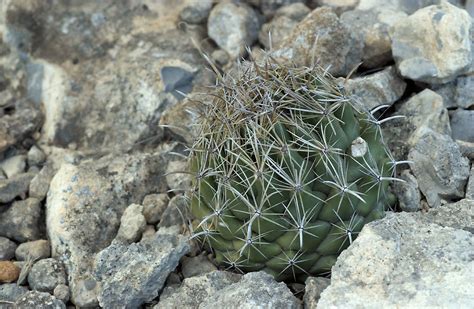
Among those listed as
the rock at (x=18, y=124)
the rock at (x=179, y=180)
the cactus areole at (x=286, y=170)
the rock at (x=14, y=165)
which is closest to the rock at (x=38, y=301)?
the cactus areole at (x=286, y=170)

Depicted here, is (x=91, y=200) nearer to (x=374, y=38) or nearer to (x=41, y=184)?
(x=41, y=184)

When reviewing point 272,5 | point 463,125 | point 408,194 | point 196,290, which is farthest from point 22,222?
point 463,125

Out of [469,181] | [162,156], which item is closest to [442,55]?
[469,181]

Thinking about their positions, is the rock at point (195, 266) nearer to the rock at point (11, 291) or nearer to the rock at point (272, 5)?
the rock at point (11, 291)

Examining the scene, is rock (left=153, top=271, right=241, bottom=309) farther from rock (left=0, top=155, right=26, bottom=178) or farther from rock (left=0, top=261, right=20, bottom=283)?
rock (left=0, top=155, right=26, bottom=178)

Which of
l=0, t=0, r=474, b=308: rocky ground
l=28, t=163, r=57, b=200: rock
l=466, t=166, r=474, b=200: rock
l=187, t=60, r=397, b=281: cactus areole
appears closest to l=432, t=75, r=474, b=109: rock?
l=0, t=0, r=474, b=308: rocky ground
